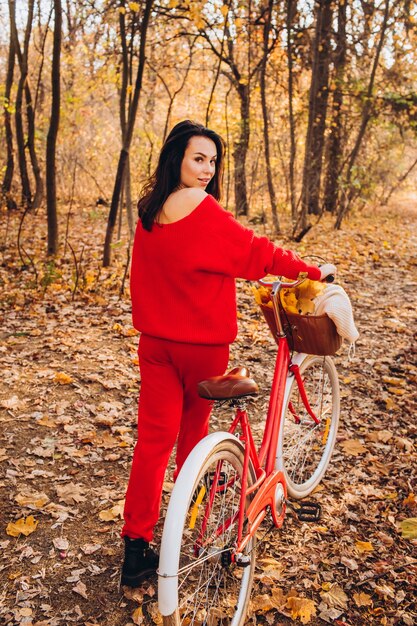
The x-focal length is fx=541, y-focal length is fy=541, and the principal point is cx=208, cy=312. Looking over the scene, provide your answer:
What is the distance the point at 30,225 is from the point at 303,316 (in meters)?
9.27

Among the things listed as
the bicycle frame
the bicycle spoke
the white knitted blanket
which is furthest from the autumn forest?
the white knitted blanket

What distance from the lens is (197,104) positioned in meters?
17.7

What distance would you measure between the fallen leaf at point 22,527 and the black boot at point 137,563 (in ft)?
2.23

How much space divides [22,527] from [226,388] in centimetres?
172

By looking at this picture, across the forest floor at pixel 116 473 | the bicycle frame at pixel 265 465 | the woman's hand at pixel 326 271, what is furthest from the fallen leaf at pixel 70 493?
the woman's hand at pixel 326 271

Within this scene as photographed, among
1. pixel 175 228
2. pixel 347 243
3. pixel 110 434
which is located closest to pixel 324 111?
pixel 347 243

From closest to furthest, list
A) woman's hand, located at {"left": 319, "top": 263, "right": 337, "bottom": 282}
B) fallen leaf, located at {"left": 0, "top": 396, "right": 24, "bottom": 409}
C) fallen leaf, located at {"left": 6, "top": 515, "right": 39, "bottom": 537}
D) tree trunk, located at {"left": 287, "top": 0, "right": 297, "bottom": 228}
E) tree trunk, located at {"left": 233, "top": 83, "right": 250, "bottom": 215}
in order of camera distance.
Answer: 1. woman's hand, located at {"left": 319, "top": 263, "right": 337, "bottom": 282}
2. fallen leaf, located at {"left": 6, "top": 515, "right": 39, "bottom": 537}
3. fallen leaf, located at {"left": 0, "top": 396, "right": 24, "bottom": 409}
4. tree trunk, located at {"left": 287, "top": 0, "right": 297, "bottom": 228}
5. tree trunk, located at {"left": 233, "top": 83, "right": 250, "bottom": 215}

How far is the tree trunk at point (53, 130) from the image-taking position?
7.02 meters

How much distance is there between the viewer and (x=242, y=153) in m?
13.8

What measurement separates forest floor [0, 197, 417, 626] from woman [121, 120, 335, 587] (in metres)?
0.59

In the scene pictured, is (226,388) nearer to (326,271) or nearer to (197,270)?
(197,270)

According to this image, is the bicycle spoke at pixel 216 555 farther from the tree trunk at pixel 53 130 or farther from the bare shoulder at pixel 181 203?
the tree trunk at pixel 53 130

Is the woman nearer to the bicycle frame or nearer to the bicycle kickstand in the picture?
the bicycle frame

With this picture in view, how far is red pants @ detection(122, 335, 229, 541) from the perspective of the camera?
7.88ft
